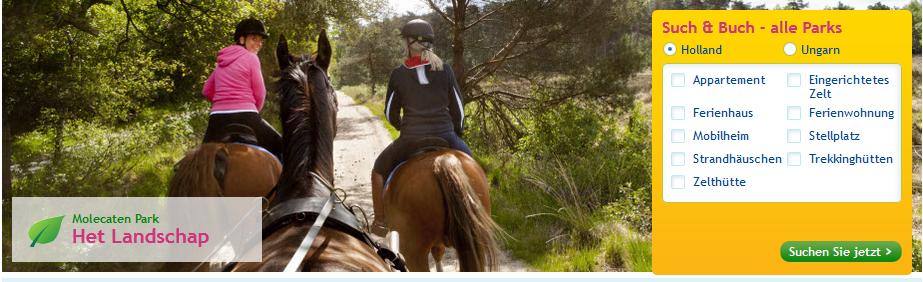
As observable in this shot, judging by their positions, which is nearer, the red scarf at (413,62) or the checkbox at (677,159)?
the checkbox at (677,159)

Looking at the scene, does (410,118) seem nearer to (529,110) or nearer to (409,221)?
(409,221)

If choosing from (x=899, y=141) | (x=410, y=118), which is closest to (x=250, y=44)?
(x=410, y=118)

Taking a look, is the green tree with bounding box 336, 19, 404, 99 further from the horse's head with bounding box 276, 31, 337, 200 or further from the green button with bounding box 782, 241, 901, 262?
the green button with bounding box 782, 241, 901, 262

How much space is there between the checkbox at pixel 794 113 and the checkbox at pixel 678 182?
680 mm

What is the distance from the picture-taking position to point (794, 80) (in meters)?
3.80

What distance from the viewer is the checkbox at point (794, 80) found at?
3787mm

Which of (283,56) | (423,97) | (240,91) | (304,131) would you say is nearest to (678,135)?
(423,97)

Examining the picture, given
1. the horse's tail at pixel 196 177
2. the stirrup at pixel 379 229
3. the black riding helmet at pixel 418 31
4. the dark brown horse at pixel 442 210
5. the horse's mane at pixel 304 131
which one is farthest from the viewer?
the stirrup at pixel 379 229

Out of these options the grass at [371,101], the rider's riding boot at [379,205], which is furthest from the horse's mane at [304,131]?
the grass at [371,101]

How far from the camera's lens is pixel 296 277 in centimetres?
205

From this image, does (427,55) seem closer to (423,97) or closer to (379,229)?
(423,97)

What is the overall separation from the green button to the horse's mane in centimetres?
271

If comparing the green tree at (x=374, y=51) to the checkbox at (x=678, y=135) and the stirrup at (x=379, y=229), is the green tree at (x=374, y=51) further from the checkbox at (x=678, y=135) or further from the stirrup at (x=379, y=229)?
the checkbox at (x=678, y=135)

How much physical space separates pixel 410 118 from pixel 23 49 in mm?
4004
